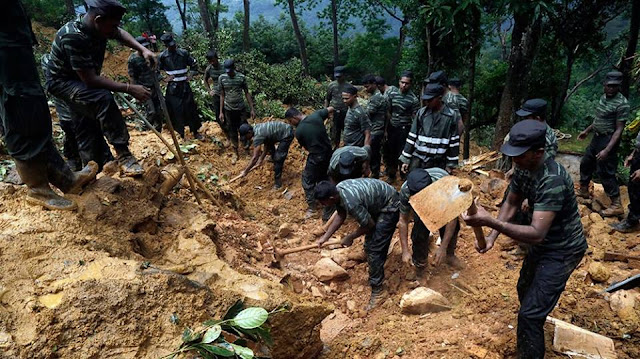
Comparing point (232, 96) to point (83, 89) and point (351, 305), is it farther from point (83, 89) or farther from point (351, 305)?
point (351, 305)

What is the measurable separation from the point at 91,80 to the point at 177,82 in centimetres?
446

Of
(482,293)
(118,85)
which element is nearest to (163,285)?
(118,85)

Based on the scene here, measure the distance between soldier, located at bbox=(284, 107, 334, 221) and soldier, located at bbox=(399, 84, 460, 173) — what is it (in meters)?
1.65

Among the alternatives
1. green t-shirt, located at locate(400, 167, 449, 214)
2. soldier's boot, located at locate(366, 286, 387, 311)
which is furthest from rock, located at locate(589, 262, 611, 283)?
soldier's boot, located at locate(366, 286, 387, 311)

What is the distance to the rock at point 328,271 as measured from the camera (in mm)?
4793

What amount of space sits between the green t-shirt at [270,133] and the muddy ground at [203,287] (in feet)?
4.80

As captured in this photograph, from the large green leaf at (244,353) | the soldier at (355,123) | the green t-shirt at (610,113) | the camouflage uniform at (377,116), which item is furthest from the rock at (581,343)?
the camouflage uniform at (377,116)

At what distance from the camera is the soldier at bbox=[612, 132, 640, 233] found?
483 centimetres

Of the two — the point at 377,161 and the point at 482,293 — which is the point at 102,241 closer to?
the point at 482,293

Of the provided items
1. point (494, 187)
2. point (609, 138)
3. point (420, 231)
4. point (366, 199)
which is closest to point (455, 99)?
point (494, 187)

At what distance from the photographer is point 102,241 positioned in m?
2.76

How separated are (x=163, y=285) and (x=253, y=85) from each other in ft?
38.9

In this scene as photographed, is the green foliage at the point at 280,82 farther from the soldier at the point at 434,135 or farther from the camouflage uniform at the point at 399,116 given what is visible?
the soldier at the point at 434,135

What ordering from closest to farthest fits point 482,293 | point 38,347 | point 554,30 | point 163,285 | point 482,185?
point 38,347
point 163,285
point 482,293
point 482,185
point 554,30
